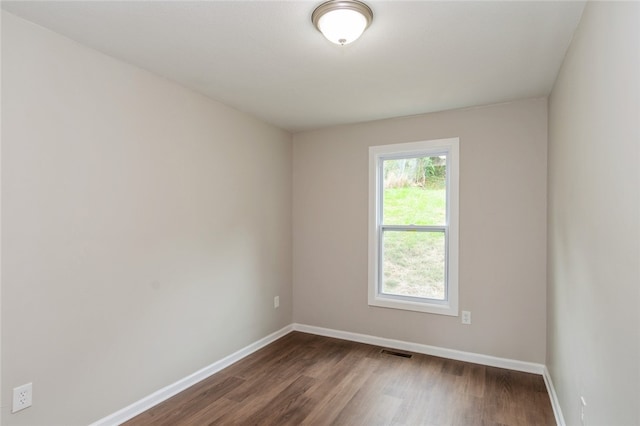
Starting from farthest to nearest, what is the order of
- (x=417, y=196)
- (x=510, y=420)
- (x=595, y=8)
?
(x=417, y=196) < (x=510, y=420) < (x=595, y=8)

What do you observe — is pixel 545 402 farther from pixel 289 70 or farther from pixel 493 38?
pixel 289 70

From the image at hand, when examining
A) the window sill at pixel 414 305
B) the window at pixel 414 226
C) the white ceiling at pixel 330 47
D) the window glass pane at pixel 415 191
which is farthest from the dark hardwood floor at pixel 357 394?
the white ceiling at pixel 330 47

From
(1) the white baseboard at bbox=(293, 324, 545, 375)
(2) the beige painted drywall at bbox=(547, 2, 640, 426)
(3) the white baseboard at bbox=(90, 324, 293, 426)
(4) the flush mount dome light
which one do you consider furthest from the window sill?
(4) the flush mount dome light

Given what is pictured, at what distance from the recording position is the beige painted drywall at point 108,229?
192cm

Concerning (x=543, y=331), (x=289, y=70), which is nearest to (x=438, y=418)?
(x=543, y=331)

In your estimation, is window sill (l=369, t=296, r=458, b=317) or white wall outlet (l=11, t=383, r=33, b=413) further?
window sill (l=369, t=296, r=458, b=317)

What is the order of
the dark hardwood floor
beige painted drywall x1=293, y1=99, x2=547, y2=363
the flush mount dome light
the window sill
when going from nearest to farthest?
the flush mount dome light
the dark hardwood floor
beige painted drywall x1=293, y1=99, x2=547, y2=363
the window sill

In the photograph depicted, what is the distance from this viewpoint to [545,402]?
2.63m

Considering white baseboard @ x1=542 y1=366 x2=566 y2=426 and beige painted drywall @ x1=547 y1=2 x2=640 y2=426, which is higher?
beige painted drywall @ x1=547 y1=2 x2=640 y2=426

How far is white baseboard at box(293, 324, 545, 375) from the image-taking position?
10.4 ft

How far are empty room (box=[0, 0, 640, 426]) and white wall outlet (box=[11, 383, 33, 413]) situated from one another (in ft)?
0.06

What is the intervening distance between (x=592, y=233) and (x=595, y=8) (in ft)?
3.25

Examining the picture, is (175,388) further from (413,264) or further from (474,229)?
(474,229)

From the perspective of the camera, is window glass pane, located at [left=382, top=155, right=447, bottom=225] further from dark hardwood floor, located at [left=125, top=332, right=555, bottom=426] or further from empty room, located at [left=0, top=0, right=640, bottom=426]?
dark hardwood floor, located at [left=125, top=332, right=555, bottom=426]
